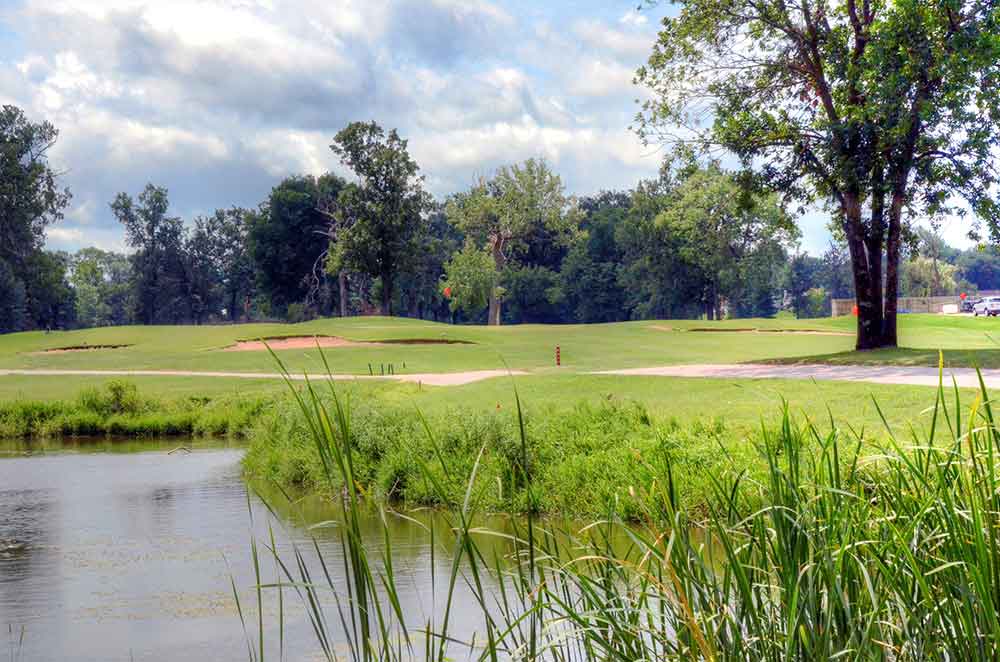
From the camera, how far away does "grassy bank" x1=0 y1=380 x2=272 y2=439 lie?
22.5m

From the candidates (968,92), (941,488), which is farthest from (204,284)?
(941,488)

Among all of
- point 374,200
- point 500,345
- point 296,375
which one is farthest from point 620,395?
point 374,200

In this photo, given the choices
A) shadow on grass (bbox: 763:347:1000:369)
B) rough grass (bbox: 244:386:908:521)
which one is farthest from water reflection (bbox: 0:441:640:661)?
shadow on grass (bbox: 763:347:1000:369)

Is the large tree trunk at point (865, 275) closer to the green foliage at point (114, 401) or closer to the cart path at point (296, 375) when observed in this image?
the cart path at point (296, 375)

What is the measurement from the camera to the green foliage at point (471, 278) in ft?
201

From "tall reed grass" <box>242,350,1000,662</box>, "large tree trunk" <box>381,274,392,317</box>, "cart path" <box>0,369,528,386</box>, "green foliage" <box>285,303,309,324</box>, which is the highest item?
"large tree trunk" <box>381,274,392,317</box>

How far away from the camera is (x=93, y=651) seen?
8008 millimetres

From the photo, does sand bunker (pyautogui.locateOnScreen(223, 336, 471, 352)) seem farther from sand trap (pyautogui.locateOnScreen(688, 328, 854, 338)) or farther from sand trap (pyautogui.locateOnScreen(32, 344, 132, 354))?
sand trap (pyautogui.locateOnScreen(688, 328, 854, 338))

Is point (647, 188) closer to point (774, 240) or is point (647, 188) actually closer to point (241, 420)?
point (774, 240)

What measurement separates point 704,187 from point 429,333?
96.0 ft

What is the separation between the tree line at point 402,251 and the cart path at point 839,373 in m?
29.0

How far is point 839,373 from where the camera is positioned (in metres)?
19.6

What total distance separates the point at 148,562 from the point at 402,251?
47510mm

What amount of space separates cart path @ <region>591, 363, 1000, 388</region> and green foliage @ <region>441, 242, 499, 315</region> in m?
37.9
